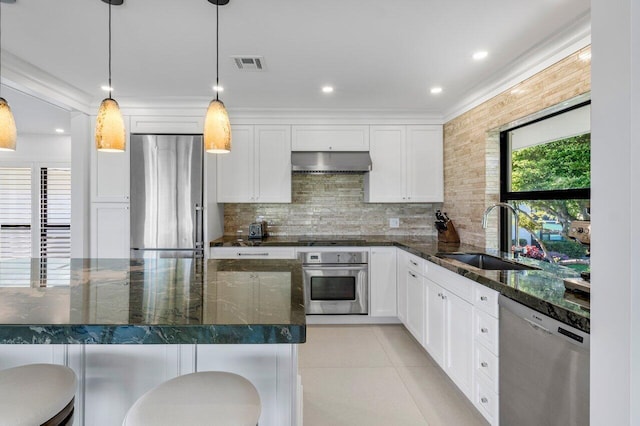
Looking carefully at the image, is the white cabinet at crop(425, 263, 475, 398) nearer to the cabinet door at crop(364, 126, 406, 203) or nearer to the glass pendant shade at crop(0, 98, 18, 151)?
the cabinet door at crop(364, 126, 406, 203)

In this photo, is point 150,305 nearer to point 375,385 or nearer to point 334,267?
point 375,385

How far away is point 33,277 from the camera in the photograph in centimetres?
164

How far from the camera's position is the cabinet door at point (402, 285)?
338 centimetres

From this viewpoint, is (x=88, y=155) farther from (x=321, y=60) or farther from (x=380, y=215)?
(x=380, y=215)

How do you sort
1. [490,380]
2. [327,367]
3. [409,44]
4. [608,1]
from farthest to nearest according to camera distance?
[327,367] → [409,44] → [490,380] → [608,1]

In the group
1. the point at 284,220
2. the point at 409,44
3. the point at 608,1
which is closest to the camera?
the point at 608,1

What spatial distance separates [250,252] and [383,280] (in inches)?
57.5

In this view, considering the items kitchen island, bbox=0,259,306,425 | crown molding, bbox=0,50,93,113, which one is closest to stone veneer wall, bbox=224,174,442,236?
crown molding, bbox=0,50,93,113

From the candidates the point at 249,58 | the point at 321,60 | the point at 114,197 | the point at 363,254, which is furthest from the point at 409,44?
the point at 114,197

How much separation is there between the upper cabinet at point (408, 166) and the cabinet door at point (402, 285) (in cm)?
77

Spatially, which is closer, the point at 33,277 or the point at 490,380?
the point at 33,277

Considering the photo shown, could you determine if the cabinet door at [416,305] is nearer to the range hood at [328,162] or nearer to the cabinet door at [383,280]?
the cabinet door at [383,280]

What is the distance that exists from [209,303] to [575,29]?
254 cm

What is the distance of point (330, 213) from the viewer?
4.22m
